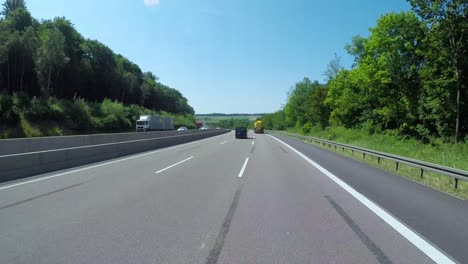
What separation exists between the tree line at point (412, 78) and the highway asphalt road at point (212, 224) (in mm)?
29830

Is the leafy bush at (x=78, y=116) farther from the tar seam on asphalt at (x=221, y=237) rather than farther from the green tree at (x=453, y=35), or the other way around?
the tar seam on asphalt at (x=221, y=237)

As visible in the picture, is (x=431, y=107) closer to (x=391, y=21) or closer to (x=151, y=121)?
(x=391, y=21)

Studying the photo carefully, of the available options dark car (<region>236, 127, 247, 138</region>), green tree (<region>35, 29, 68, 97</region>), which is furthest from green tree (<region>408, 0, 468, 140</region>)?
green tree (<region>35, 29, 68, 97</region>)

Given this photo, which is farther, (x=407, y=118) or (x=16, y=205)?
(x=407, y=118)

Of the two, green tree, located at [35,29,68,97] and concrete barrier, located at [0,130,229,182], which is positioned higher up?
green tree, located at [35,29,68,97]

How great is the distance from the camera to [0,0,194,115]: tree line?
67.3 meters

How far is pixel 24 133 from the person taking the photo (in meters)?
42.8

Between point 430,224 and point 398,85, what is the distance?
4273cm

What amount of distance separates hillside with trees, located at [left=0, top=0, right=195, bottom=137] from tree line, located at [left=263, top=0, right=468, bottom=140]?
40625 millimetres

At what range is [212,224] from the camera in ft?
20.8

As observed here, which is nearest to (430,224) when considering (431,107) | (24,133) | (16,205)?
(16,205)

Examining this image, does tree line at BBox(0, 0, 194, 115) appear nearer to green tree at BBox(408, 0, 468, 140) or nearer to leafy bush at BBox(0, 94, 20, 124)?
leafy bush at BBox(0, 94, 20, 124)

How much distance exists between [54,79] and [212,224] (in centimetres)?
7920

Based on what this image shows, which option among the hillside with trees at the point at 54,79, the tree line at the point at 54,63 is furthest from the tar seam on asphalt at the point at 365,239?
the tree line at the point at 54,63
